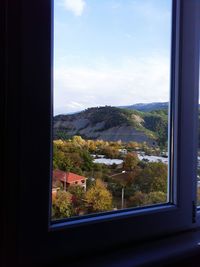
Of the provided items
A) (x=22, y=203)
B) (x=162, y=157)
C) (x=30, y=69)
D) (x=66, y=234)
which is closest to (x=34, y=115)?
(x=30, y=69)

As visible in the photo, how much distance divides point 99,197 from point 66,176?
0.42 ft

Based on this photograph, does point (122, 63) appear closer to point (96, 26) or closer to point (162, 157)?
point (96, 26)

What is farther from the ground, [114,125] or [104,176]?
[114,125]

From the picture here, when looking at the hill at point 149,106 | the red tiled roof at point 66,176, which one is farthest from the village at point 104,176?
the hill at point 149,106

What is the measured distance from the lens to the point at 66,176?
96 centimetres

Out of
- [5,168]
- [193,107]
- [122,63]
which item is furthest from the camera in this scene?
[193,107]

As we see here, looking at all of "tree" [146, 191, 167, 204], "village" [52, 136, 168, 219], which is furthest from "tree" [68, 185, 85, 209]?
"tree" [146, 191, 167, 204]

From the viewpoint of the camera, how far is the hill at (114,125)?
97 cm

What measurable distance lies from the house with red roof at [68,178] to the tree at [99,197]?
0.11 feet

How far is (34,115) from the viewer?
862 mm

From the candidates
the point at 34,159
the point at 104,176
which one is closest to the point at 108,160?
the point at 104,176

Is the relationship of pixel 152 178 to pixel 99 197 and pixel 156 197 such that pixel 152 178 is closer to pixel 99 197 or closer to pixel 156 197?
pixel 156 197

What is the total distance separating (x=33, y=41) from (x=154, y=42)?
1.44 feet

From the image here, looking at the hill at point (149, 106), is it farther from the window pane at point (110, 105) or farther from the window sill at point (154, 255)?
the window sill at point (154, 255)
